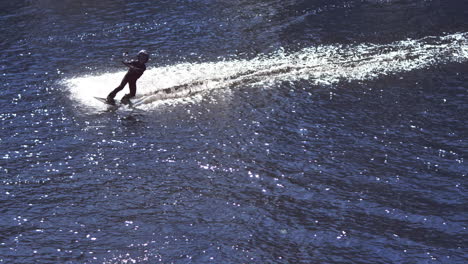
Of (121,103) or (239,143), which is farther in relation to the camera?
(121,103)

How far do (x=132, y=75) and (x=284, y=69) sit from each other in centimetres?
816

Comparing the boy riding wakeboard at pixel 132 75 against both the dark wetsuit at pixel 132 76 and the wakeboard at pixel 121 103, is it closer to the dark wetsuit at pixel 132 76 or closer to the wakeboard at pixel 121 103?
the dark wetsuit at pixel 132 76

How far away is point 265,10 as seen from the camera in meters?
42.8

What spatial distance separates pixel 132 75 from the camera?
27391mm

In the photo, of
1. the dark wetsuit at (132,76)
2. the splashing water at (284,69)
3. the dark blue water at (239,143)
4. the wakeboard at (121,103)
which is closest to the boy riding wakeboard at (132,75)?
the dark wetsuit at (132,76)

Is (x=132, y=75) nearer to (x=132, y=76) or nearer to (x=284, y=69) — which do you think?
(x=132, y=76)

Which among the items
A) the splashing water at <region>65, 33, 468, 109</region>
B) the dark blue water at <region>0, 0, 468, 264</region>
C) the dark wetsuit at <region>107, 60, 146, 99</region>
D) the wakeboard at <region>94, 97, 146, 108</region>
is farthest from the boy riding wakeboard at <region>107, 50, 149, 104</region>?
the dark blue water at <region>0, 0, 468, 264</region>

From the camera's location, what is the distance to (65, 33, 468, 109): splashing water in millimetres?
29188

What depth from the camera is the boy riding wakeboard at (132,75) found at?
27.2m

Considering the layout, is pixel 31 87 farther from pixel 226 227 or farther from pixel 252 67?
pixel 226 227

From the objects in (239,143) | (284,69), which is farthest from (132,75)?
(284,69)

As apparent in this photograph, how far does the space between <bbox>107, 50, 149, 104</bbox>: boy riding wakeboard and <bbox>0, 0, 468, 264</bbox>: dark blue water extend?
36.4 inches

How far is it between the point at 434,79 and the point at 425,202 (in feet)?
38.7

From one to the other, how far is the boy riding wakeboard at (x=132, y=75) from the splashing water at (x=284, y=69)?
0.73 meters
